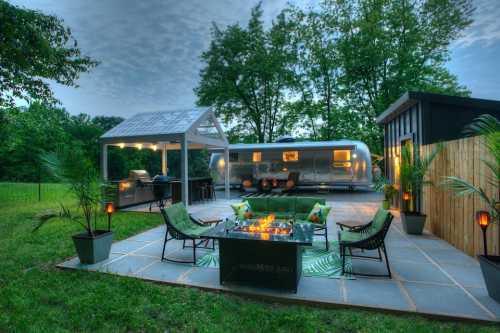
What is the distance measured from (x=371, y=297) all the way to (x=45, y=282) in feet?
14.2

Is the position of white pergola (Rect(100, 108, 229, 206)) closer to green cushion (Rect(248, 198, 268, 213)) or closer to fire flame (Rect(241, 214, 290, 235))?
green cushion (Rect(248, 198, 268, 213))

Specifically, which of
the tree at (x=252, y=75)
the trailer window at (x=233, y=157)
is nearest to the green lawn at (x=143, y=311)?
the trailer window at (x=233, y=157)

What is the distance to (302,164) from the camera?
1381cm

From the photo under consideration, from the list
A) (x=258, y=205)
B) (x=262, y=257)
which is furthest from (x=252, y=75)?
(x=262, y=257)

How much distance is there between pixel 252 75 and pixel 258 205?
1867cm

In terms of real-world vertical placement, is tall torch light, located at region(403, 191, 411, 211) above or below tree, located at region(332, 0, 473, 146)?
below

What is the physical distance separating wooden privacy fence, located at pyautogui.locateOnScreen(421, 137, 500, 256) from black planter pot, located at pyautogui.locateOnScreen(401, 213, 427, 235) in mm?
304

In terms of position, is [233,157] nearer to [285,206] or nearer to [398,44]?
[285,206]

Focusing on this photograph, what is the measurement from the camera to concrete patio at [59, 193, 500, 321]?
2793 millimetres

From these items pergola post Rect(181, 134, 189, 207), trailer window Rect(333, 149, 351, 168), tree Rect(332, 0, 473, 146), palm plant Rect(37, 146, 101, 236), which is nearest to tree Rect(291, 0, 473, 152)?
tree Rect(332, 0, 473, 146)

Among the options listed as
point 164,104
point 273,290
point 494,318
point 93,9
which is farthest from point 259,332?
point 164,104

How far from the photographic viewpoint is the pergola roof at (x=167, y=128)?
836 cm

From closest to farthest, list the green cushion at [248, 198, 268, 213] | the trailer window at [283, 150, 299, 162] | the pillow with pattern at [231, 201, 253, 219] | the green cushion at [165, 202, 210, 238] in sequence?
the green cushion at [165, 202, 210, 238] → the pillow with pattern at [231, 201, 253, 219] → the green cushion at [248, 198, 268, 213] → the trailer window at [283, 150, 299, 162]

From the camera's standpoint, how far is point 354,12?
19.0m
